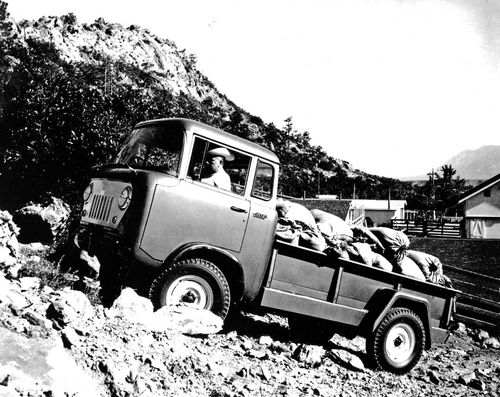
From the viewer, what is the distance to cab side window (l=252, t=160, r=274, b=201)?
4750mm

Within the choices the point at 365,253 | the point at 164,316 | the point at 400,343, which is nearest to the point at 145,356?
the point at 164,316

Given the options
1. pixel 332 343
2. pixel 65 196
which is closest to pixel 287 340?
pixel 332 343

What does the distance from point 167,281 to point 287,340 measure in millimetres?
2453

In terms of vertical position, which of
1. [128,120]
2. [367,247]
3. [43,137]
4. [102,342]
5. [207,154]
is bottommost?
[102,342]

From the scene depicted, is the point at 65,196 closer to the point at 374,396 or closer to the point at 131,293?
the point at 131,293

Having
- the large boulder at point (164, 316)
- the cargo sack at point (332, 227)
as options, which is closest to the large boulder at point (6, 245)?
the large boulder at point (164, 316)

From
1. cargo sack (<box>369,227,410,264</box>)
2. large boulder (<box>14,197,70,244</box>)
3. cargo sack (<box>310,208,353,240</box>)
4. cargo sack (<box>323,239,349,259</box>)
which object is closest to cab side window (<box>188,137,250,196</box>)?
cargo sack (<box>323,239,349,259</box>)

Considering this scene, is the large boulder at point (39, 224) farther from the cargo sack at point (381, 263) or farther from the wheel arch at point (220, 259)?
the cargo sack at point (381, 263)

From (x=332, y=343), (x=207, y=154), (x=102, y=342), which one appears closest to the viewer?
(x=102, y=342)

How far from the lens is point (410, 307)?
5383mm

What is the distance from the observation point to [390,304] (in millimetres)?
5043

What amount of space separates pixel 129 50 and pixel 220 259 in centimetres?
9873

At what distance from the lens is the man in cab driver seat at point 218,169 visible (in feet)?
14.8

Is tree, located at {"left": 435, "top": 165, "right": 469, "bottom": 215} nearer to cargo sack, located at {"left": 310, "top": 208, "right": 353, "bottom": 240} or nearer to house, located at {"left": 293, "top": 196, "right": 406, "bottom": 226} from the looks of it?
house, located at {"left": 293, "top": 196, "right": 406, "bottom": 226}
